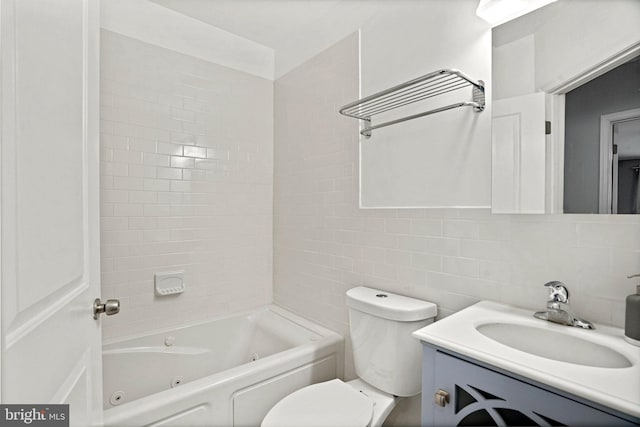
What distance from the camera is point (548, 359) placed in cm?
85

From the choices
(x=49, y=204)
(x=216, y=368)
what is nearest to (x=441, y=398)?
(x=49, y=204)

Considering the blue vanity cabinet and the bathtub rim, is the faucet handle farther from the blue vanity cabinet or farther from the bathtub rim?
the bathtub rim

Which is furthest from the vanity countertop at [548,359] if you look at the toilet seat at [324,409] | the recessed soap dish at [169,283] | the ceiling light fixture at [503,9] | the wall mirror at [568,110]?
the recessed soap dish at [169,283]

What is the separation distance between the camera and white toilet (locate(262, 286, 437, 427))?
4.08 ft

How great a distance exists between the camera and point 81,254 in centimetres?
81

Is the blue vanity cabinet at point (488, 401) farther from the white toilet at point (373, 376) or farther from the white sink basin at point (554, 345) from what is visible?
the white toilet at point (373, 376)

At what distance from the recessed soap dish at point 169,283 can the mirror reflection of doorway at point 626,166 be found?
2130mm

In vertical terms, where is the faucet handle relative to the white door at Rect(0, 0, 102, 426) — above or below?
below

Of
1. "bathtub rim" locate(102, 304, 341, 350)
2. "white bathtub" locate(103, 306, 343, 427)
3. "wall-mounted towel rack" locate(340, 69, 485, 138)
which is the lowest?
"white bathtub" locate(103, 306, 343, 427)

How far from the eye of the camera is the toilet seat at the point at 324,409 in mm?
1208

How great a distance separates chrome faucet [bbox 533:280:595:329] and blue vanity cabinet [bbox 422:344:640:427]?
346 mm

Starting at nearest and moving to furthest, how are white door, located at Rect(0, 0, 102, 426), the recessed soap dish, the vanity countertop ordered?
white door, located at Rect(0, 0, 102, 426), the vanity countertop, the recessed soap dish

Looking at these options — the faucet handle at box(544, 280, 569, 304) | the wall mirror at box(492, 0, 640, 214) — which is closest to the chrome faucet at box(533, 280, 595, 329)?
the faucet handle at box(544, 280, 569, 304)

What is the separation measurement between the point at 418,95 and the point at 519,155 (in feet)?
1.79
